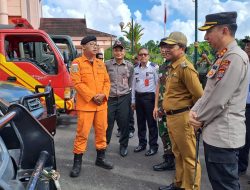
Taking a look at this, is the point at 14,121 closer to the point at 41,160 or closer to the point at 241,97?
the point at 41,160

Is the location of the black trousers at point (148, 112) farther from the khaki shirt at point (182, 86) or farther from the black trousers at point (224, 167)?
the black trousers at point (224, 167)

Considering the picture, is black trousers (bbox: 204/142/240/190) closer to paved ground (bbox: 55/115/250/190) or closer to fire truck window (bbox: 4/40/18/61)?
paved ground (bbox: 55/115/250/190)

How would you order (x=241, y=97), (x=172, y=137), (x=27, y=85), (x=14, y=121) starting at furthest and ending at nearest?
1. (x=27, y=85)
2. (x=172, y=137)
3. (x=14, y=121)
4. (x=241, y=97)

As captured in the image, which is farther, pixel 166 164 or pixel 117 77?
pixel 117 77

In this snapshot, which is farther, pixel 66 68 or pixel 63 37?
pixel 63 37

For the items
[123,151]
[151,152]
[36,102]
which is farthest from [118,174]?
[36,102]

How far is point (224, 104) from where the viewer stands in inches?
91.9

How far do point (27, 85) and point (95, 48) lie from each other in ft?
9.15

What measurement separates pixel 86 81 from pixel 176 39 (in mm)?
1382

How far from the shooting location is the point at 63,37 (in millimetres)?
8781

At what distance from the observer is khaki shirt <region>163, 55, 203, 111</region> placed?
326 cm

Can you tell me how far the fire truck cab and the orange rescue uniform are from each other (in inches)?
97.1

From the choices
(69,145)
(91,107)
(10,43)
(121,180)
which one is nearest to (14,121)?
(91,107)

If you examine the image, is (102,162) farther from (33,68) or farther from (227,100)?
(33,68)
